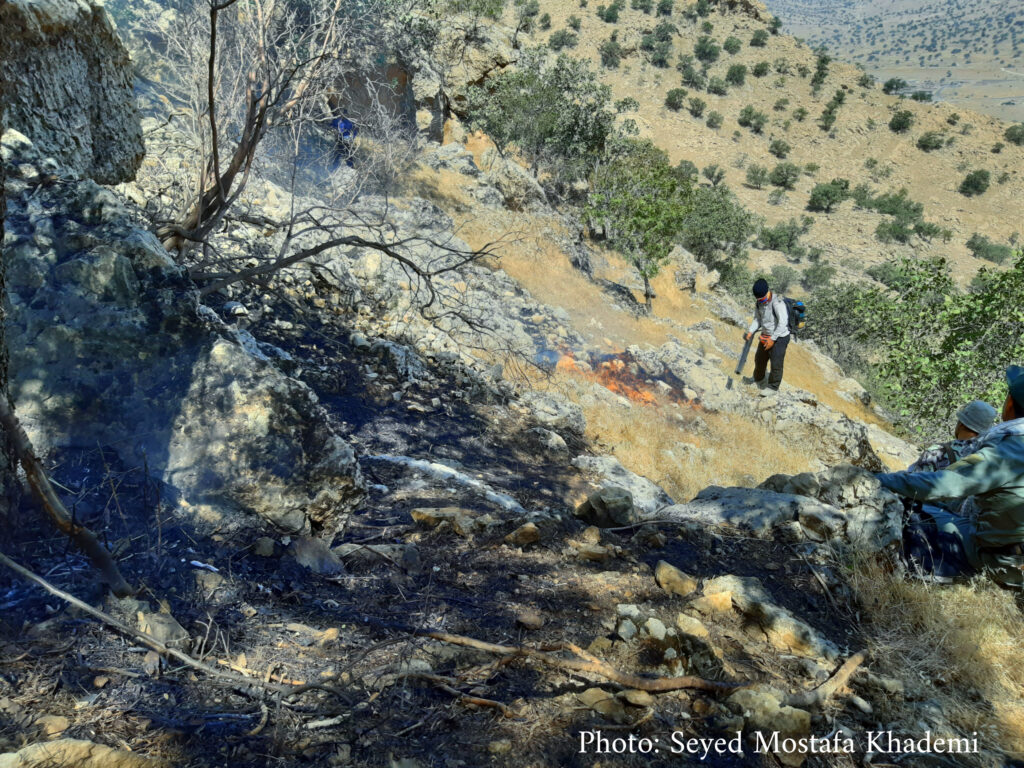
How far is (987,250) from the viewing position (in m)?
31.2

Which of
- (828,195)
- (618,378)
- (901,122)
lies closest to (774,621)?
(618,378)

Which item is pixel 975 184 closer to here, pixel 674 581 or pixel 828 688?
pixel 674 581

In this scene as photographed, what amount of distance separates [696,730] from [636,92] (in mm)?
45777

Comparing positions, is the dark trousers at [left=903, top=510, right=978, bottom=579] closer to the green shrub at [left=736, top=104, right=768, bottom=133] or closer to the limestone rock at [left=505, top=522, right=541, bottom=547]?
the limestone rock at [left=505, top=522, right=541, bottom=547]

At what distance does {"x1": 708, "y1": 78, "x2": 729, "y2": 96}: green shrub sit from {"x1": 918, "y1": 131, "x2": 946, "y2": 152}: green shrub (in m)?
13.5

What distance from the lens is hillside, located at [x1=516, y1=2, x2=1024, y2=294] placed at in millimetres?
32781

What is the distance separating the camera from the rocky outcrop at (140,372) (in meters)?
2.36

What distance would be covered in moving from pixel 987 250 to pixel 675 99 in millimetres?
20764

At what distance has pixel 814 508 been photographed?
324 centimetres

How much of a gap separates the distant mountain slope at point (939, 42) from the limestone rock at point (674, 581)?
233ft

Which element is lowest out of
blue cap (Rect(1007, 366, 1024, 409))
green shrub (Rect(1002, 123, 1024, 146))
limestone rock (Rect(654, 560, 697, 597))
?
limestone rock (Rect(654, 560, 697, 597))

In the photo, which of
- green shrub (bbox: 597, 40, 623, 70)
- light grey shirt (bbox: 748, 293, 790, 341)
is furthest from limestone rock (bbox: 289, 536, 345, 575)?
green shrub (bbox: 597, 40, 623, 70)

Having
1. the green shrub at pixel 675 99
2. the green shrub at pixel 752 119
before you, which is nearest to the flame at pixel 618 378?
the green shrub at pixel 675 99

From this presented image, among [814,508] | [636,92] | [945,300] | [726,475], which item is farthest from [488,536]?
[636,92]
